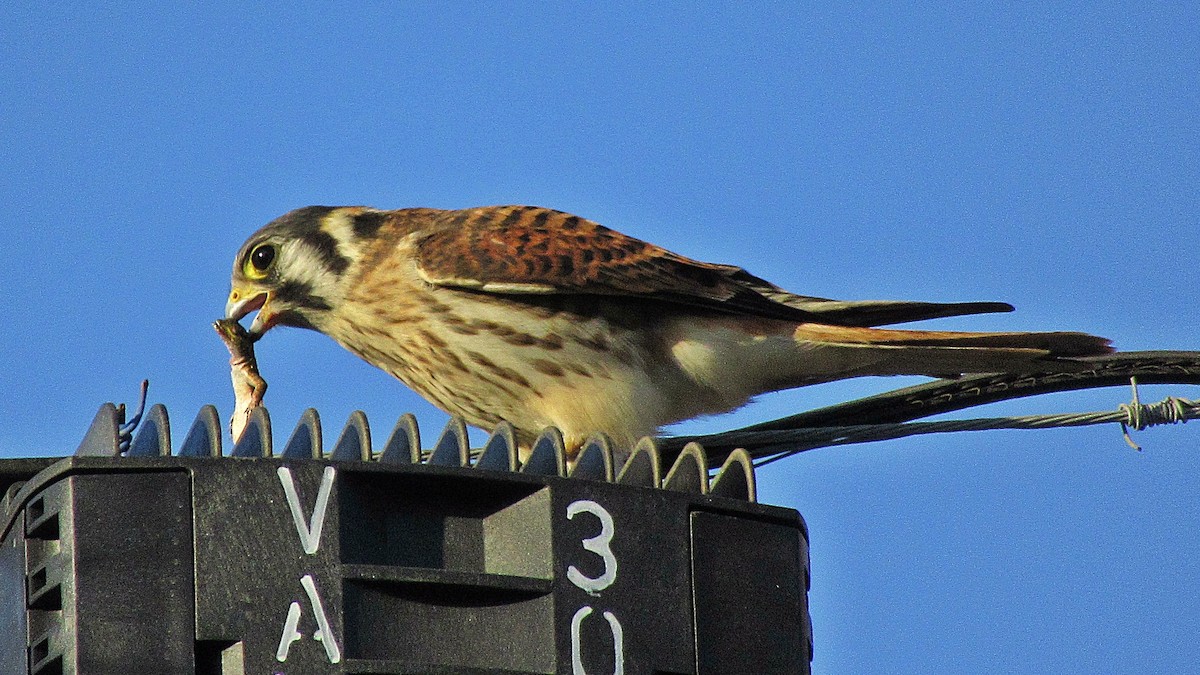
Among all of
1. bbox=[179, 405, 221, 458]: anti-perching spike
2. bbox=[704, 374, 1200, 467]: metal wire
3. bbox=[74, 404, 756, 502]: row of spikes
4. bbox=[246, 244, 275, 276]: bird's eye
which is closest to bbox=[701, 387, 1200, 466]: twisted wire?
bbox=[704, 374, 1200, 467]: metal wire

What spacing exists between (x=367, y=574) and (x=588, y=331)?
10.4 feet

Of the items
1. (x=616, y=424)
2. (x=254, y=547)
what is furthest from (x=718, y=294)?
(x=254, y=547)

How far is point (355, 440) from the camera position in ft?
10.1

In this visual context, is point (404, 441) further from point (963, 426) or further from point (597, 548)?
point (963, 426)

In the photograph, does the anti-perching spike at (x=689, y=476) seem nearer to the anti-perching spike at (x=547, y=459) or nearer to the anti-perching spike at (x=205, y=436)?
the anti-perching spike at (x=547, y=459)

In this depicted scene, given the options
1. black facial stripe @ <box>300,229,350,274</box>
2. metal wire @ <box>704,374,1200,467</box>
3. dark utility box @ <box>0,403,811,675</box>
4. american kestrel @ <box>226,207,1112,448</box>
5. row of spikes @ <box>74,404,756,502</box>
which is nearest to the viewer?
dark utility box @ <box>0,403,811,675</box>

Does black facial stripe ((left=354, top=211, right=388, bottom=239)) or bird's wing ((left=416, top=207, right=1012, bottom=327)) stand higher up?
black facial stripe ((left=354, top=211, right=388, bottom=239))

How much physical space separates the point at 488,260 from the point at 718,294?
0.78 meters

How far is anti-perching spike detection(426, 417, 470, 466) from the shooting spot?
119 inches

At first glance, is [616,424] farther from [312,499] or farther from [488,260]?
[312,499]

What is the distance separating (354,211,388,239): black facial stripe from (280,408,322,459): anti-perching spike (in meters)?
3.32

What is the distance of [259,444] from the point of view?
2947mm

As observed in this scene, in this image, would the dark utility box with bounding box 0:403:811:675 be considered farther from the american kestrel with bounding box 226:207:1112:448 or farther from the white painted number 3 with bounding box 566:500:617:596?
the american kestrel with bounding box 226:207:1112:448

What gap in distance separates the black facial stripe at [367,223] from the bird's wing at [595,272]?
0.29m
